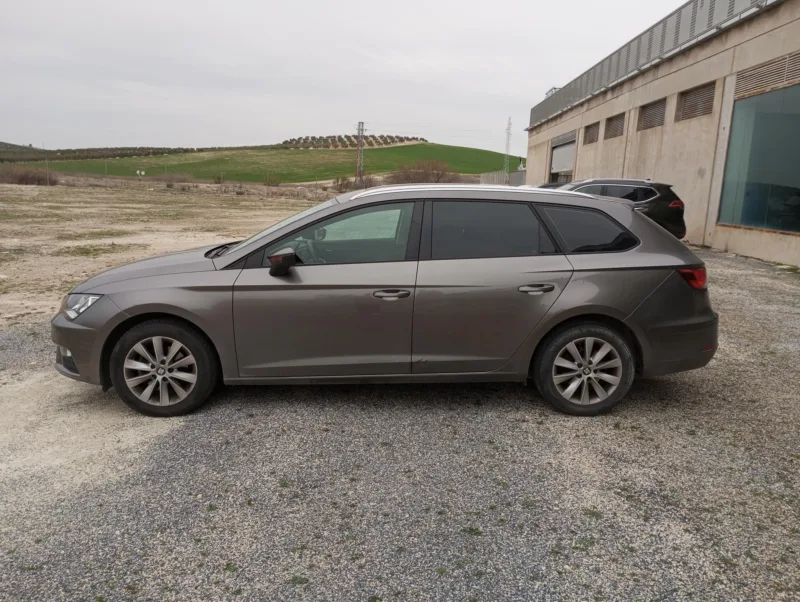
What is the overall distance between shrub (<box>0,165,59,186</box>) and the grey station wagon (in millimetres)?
51899

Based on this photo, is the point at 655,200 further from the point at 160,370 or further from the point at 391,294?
the point at 160,370

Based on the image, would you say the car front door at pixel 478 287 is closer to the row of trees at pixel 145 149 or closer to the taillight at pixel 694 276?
the taillight at pixel 694 276

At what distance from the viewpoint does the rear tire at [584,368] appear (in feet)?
14.0

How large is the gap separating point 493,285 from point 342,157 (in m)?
99.9

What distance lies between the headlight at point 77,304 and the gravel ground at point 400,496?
2.44ft

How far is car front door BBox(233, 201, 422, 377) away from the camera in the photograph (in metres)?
4.16

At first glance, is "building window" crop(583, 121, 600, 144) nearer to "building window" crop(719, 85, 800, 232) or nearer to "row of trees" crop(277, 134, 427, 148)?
"building window" crop(719, 85, 800, 232)

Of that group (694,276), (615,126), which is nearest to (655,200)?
(694,276)

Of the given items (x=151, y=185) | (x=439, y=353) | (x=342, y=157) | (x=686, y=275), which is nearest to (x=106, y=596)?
(x=439, y=353)

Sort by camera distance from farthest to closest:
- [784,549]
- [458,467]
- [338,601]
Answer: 1. [458,467]
2. [784,549]
3. [338,601]

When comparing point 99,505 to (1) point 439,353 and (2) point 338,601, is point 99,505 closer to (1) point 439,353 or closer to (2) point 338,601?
(2) point 338,601

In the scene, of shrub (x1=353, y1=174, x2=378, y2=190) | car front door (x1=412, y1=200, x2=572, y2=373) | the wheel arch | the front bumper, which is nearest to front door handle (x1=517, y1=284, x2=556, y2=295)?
car front door (x1=412, y1=200, x2=572, y2=373)

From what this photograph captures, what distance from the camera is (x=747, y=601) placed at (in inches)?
97.3

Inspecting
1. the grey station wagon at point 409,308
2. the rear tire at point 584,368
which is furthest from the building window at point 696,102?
the rear tire at point 584,368
